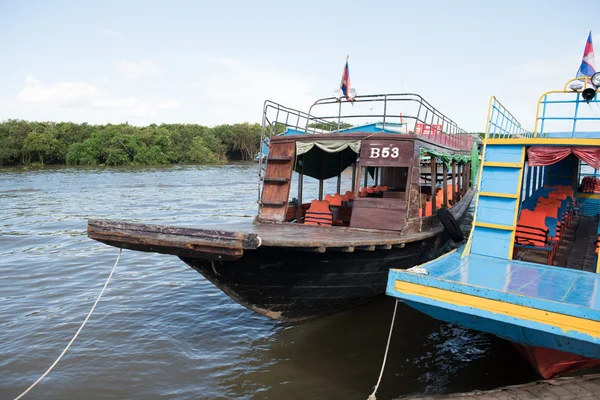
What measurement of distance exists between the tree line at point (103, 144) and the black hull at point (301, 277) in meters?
47.8

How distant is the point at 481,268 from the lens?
5602mm

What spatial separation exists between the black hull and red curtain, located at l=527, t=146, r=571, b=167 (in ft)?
7.55

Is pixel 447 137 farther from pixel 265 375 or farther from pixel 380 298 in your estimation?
→ pixel 265 375

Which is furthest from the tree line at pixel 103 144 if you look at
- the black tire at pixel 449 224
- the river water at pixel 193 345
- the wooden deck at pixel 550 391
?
the wooden deck at pixel 550 391

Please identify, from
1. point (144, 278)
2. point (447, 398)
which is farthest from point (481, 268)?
point (144, 278)

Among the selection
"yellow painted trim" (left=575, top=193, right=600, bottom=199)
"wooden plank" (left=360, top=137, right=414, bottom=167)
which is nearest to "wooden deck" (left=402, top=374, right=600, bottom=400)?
"wooden plank" (left=360, top=137, right=414, bottom=167)

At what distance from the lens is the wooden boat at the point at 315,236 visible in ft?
16.5

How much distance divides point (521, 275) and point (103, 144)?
52.9 m

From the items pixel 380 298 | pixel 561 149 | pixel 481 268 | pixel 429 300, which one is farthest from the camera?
pixel 380 298

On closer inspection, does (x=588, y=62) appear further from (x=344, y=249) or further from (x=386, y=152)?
(x=344, y=249)

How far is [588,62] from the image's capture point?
7.00 m

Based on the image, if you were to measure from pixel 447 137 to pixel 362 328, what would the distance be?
6.42m

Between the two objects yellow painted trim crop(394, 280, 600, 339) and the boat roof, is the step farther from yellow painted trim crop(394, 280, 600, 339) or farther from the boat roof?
yellow painted trim crop(394, 280, 600, 339)

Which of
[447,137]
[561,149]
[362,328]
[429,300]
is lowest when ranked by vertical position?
[362,328]
